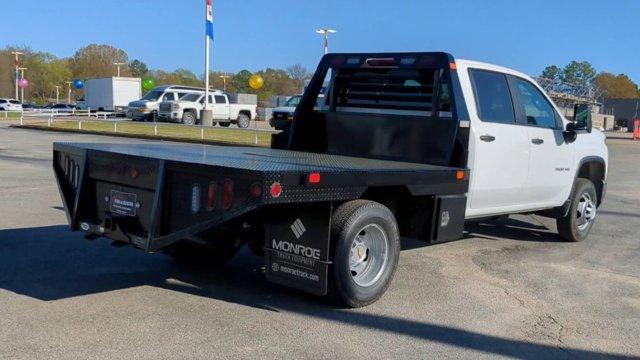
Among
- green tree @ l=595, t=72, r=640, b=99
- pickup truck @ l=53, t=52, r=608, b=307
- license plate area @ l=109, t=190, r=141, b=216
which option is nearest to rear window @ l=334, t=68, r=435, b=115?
pickup truck @ l=53, t=52, r=608, b=307

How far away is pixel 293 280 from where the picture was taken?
506 cm

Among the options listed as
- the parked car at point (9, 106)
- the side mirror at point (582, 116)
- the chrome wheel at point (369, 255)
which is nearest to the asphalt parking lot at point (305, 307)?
the chrome wheel at point (369, 255)

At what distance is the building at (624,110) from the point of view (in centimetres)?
7950

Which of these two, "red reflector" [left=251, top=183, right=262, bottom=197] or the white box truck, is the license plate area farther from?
the white box truck

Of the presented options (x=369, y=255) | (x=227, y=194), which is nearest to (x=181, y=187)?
(x=227, y=194)

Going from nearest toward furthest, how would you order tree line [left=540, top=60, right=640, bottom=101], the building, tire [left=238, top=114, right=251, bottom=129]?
1. tire [left=238, top=114, right=251, bottom=129]
2. the building
3. tree line [left=540, top=60, right=640, bottom=101]

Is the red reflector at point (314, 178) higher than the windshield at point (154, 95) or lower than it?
lower

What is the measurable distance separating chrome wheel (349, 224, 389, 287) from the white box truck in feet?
159

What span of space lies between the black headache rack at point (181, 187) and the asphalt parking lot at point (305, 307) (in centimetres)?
64

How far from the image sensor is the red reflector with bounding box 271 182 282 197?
14.1ft

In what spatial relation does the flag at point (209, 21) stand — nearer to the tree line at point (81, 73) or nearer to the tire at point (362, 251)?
the tire at point (362, 251)

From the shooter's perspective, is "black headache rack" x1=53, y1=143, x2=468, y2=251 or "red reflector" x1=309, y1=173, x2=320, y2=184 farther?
"red reflector" x1=309, y1=173, x2=320, y2=184

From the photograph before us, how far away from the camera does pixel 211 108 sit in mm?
34781

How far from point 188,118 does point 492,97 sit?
91.2ft
